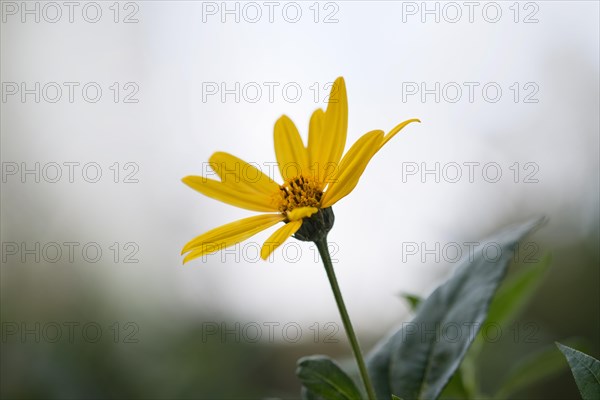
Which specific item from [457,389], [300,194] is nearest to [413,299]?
[457,389]

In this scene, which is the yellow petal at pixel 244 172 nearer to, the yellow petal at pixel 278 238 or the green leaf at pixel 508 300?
the yellow petal at pixel 278 238

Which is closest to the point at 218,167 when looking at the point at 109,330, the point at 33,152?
the point at 109,330

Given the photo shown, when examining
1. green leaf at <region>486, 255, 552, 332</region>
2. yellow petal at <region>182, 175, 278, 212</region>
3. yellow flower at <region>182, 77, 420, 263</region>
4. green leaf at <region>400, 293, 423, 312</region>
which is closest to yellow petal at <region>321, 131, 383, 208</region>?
yellow flower at <region>182, 77, 420, 263</region>

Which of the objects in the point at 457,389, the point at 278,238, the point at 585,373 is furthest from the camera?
the point at 457,389

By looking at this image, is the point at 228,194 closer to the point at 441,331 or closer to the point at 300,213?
the point at 300,213

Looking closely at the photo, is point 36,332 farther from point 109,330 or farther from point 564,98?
point 564,98

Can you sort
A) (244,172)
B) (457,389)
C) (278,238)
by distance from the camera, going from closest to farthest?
1. (278,238)
2. (244,172)
3. (457,389)
